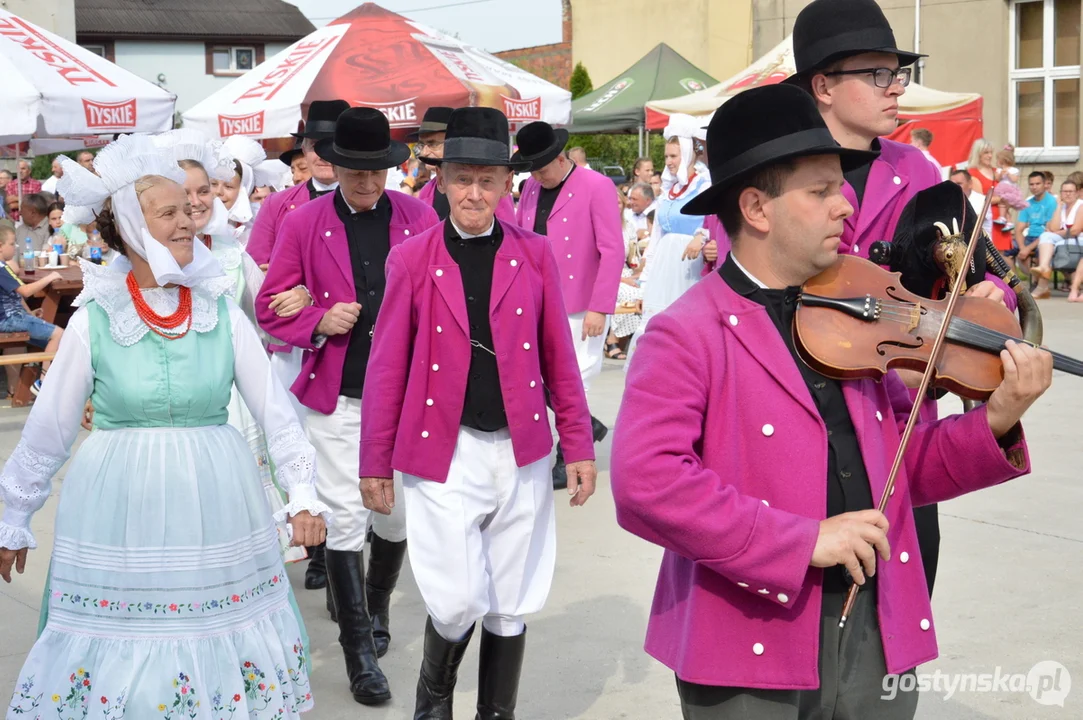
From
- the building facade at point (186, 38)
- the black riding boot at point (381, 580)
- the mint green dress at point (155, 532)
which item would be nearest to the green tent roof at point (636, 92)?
the black riding boot at point (381, 580)

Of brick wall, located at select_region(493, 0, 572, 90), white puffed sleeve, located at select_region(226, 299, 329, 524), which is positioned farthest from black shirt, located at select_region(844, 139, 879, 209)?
brick wall, located at select_region(493, 0, 572, 90)

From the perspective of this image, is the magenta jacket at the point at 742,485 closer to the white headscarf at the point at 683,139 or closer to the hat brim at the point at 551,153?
the hat brim at the point at 551,153

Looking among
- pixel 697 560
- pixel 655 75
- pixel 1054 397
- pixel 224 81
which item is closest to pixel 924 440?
pixel 697 560

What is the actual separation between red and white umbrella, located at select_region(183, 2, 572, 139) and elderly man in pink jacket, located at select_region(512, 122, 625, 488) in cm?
439

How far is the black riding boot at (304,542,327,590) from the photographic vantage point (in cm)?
621

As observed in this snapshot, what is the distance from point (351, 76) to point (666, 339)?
10.4 metres

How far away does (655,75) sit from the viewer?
22.8m

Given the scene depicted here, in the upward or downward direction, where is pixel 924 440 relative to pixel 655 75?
downward

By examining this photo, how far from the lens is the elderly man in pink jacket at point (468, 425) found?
411cm

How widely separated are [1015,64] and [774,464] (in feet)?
72.9

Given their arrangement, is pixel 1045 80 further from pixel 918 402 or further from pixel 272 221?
pixel 918 402

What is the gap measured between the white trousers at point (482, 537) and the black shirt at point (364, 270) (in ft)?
3.32

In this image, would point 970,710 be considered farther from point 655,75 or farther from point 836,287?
point 655,75

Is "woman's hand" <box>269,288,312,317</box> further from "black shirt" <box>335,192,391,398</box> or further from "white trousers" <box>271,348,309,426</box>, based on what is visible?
"white trousers" <box>271,348,309,426</box>
